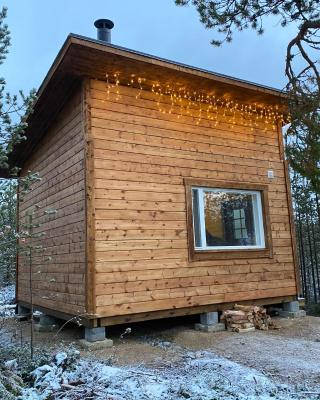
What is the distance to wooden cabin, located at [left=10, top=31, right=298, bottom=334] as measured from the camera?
5574mm

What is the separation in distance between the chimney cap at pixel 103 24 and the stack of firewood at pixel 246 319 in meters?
5.21

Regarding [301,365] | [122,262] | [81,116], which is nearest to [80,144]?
[81,116]

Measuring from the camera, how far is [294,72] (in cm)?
524

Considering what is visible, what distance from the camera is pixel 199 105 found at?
6.88 m

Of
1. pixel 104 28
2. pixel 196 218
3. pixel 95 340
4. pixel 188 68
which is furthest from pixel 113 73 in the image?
pixel 95 340

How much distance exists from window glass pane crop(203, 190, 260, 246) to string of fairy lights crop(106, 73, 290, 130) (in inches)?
50.7

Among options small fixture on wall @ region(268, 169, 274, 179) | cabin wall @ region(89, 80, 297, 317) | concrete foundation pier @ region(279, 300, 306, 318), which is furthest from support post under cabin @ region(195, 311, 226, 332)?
small fixture on wall @ region(268, 169, 274, 179)

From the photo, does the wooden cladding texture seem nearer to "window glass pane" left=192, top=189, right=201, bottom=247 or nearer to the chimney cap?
the chimney cap

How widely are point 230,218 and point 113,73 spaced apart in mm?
3023

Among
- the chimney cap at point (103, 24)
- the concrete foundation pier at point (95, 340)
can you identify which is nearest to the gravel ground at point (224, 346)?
the concrete foundation pier at point (95, 340)

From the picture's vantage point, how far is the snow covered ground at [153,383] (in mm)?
3385

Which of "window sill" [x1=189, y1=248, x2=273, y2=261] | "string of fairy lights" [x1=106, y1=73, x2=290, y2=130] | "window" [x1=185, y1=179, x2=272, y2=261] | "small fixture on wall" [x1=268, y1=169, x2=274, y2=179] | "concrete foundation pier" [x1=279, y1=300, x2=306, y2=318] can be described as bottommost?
"concrete foundation pier" [x1=279, y1=300, x2=306, y2=318]

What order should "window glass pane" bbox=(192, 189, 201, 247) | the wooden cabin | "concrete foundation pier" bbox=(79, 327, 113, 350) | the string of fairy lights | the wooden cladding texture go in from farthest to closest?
1. "window glass pane" bbox=(192, 189, 201, 247)
2. the string of fairy lights
3. the wooden cladding texture
4. the wooden cabin
5. "concrete foundation pier" bbox=(79, 327, 113, 350)

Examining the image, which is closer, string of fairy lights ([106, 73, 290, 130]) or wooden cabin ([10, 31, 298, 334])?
wooden cabin ([10, 31, 298, 334])
